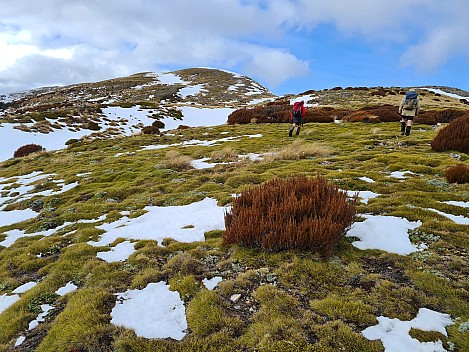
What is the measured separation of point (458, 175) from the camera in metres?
7.98

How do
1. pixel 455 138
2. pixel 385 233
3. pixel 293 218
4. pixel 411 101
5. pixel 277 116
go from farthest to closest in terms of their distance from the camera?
pixel 277 116 → pixel 411 101 → pixel 455 138 → pixel 385 233 → pixel 293 218

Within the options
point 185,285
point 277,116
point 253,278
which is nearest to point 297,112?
point 277,116

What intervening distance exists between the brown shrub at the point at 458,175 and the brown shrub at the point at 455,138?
4176 millimetres

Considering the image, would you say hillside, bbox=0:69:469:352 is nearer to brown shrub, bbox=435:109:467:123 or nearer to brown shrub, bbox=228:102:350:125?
brown shrub, bbox=435:109:467:123

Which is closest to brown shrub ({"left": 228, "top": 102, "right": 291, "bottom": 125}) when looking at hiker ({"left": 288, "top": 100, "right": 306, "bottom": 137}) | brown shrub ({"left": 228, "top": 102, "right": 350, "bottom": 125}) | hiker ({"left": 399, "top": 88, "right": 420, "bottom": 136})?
brown shrub ({"left": 228, "top": 102, "right": 350, "bottom": 125})

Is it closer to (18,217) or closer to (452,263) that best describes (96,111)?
(18,217)

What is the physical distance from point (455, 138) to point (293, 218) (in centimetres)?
993

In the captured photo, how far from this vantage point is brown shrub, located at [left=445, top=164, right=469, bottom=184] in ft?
26.0

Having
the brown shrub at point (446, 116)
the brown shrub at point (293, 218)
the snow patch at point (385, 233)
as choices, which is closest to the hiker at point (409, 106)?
the brown shrub at point (446, 116)

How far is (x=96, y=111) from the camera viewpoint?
38375 mm

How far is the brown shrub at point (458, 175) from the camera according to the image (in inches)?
312

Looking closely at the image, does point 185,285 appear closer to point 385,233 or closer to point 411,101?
point 385,233

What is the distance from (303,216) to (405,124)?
14.1 m

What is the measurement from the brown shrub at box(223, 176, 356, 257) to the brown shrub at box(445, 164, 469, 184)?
13.8ft
